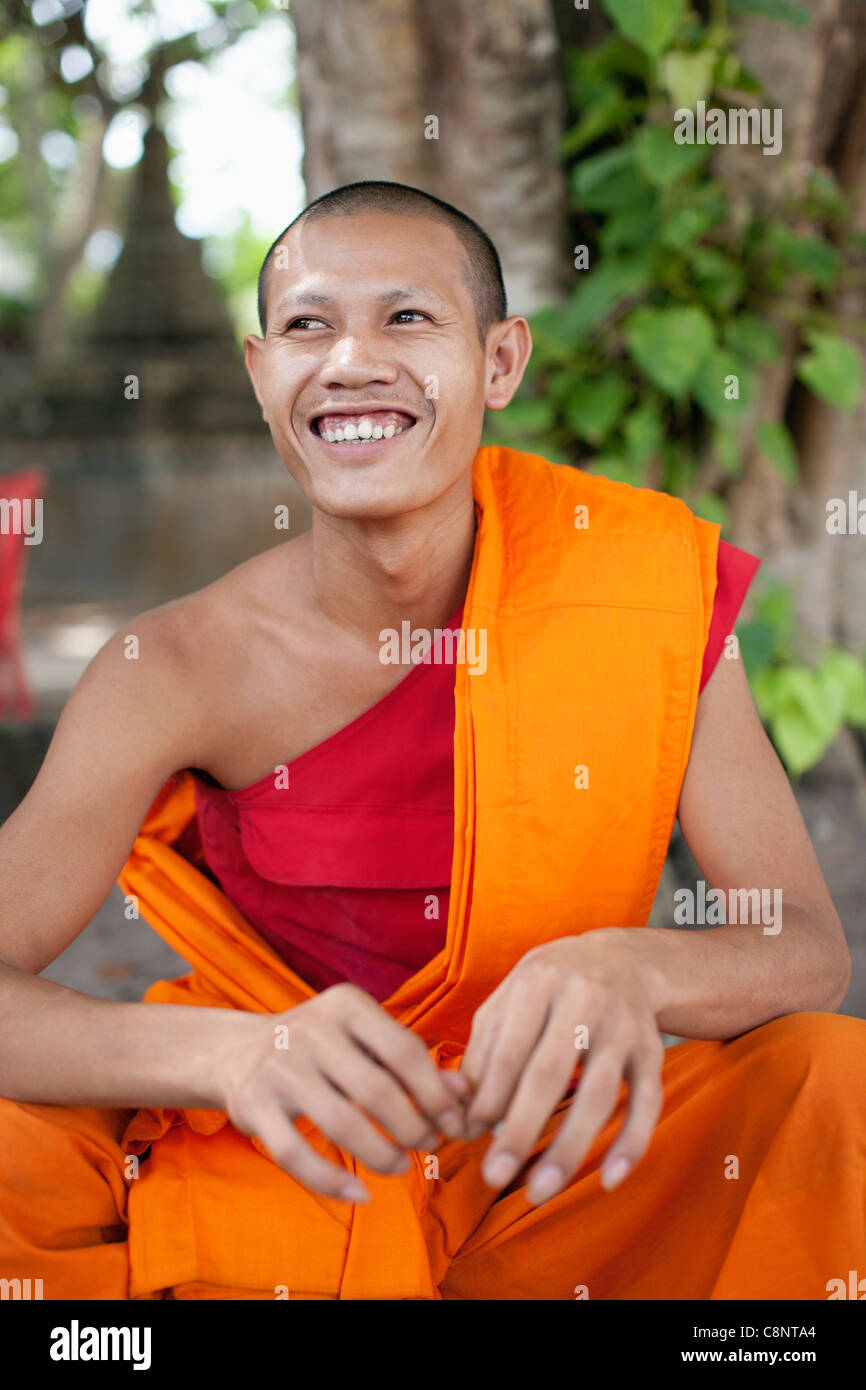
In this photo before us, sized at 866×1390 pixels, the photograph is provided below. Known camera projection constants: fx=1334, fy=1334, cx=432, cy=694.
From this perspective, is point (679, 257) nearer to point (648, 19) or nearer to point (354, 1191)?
point (648, 19)

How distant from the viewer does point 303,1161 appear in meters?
1.36

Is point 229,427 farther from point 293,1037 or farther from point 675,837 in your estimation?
point 293,1037

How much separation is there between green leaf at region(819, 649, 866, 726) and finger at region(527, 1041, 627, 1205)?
10.3ft

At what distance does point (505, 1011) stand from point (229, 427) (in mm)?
10124

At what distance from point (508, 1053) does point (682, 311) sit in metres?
2.98

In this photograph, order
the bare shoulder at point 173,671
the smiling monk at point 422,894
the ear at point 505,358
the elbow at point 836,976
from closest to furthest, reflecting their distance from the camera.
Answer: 1. the smiling monk at point 422,894
2. the elbow at point 836,976
3. the bare shoulder at point 173,671
4. the ear at point 505,358

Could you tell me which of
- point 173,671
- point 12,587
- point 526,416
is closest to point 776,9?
point 526,416

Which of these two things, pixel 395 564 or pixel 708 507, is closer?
pixel 395 564

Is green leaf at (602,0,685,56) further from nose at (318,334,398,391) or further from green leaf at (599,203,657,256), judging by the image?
Answer: nose at (318,334,398,391)

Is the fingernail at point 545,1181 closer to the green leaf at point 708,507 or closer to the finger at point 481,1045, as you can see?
the finger at point 481,1045

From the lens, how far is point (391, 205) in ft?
6.50

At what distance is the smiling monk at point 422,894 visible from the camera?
1494mm

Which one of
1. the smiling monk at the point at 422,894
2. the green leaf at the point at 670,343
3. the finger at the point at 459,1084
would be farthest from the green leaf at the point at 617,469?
the finger at the point at 459,1084

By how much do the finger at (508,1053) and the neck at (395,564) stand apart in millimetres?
804
